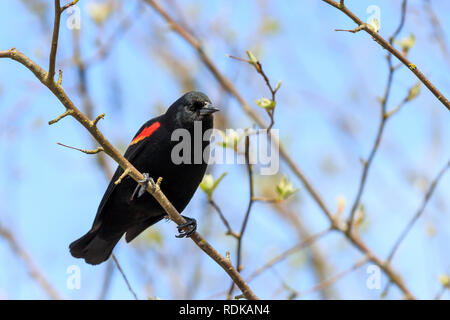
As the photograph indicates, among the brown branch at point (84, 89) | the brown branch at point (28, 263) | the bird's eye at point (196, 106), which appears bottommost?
the brown branch at point (28, 263)

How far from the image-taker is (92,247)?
4223mm

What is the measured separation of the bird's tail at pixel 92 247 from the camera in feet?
13.8

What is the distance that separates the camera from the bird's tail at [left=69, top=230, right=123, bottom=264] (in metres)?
4.21

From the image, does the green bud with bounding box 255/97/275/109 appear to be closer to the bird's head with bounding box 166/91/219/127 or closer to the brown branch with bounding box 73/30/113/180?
the bird's head with bounding box 166/91/219/127

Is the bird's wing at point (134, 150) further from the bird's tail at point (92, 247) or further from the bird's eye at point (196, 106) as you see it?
the bird's eye at point (196, 106)

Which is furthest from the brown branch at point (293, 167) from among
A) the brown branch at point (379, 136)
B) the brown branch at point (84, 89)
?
the brown branch at point (84, 89)

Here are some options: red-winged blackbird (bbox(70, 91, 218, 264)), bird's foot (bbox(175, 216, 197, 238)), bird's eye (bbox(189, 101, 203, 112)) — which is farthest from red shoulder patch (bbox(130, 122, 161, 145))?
bird's foot (bbox(175, 216, 197, 238))

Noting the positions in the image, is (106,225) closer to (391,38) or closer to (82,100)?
(82,100)

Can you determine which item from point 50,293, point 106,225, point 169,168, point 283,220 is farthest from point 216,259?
point 283,220

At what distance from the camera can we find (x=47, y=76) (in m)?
2.27

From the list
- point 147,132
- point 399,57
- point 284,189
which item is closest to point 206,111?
point 147,132

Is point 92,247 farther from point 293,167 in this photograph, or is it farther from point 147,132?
point 293,167

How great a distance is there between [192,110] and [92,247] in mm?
1424
